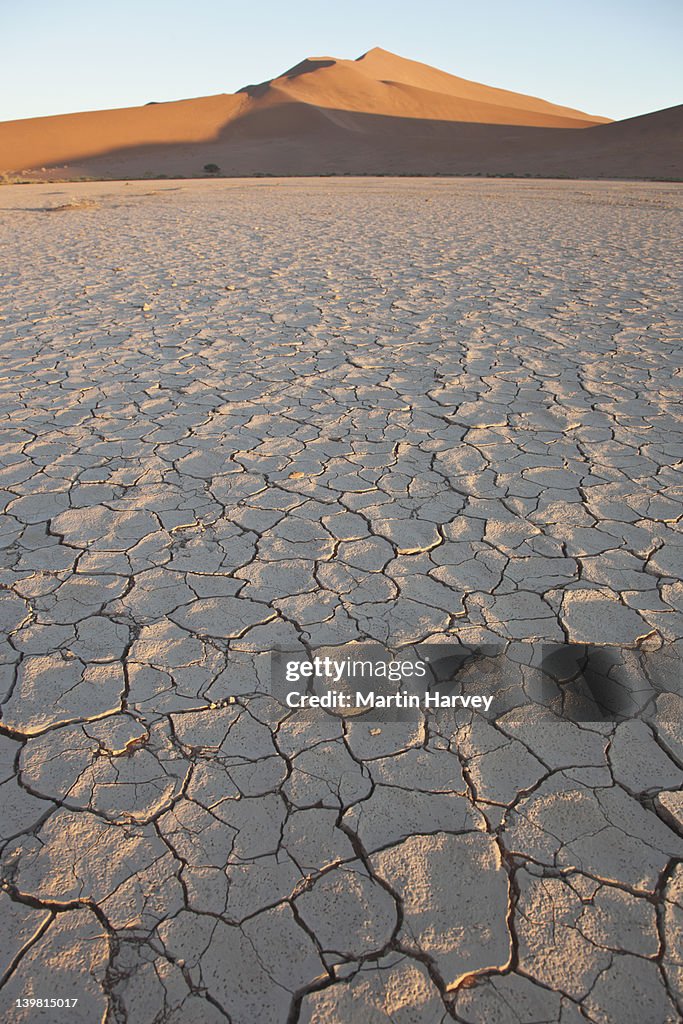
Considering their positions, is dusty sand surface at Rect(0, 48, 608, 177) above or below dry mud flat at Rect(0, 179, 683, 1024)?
above

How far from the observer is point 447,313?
5691mm

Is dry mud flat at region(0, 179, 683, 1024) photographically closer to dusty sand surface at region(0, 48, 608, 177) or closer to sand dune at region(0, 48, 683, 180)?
sand dune at region(0, 48, 683, 180)

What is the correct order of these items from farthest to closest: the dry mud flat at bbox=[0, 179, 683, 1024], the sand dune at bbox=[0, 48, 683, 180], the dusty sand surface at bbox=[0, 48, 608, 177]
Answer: the dusty sand surface at bbox=[0, 48, 608, 177], the sand dune at bbox=[0, 48, 683, 180], the dry mud flat at bbox=[0, 179, 683, 1024]

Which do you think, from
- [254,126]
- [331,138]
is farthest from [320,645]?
[254,126]

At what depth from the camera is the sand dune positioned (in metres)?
27.9

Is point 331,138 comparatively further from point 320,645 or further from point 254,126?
point 320,645

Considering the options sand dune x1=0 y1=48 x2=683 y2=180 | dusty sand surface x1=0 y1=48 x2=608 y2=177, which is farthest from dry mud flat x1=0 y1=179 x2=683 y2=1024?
dusty sand surface x1=0 y1=48 x2=608 y2=177

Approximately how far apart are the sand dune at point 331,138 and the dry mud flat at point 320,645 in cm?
2329

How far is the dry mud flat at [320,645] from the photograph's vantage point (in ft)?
4.15

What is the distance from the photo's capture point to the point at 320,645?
2.03 m

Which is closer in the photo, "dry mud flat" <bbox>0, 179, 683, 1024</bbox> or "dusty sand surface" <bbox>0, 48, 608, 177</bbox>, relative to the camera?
"dry mud flat" <bbox>0, 179, 683, 1024</bbox>

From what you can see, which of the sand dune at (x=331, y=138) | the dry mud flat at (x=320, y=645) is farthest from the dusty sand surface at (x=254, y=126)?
the dry mud flat at (x=320, y=645)

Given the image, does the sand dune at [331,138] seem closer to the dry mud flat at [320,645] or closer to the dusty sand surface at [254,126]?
the dusty sand surface at [254,126]

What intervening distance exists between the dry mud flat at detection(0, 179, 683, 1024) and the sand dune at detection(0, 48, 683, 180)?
23.3 meters
